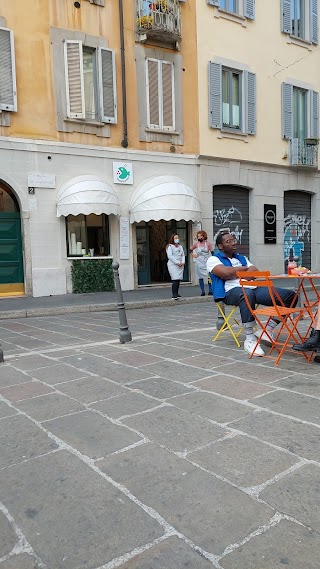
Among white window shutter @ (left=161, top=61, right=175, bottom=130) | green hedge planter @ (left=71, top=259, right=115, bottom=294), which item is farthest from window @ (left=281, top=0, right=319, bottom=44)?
green hedge planter @ (left=71, top=259, right=115, bottom=294)

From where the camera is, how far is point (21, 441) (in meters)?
2.82

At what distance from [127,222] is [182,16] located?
6592mm

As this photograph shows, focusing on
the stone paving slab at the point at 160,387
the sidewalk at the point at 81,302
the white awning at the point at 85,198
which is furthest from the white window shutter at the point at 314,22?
the stone paving slab at the point at 160,387

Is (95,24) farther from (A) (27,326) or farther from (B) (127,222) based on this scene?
(A) (27,326)

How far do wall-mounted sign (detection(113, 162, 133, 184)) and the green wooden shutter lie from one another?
128 inches

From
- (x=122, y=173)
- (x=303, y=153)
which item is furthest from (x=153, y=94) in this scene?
(x=303, y=153)

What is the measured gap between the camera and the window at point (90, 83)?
1200 cm

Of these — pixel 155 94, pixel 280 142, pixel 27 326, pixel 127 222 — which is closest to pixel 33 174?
pixel 127 222

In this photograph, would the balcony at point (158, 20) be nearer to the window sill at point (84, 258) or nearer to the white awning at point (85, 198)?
the white awning at point (85, 198)

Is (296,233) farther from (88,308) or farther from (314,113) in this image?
(88,308)

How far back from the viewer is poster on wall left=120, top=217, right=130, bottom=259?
13062mm

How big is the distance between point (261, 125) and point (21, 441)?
49.1 ft

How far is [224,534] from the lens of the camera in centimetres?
185

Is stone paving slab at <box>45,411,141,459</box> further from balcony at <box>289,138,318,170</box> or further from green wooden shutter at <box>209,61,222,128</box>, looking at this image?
balcony at <box>289,138,318,170</box>
